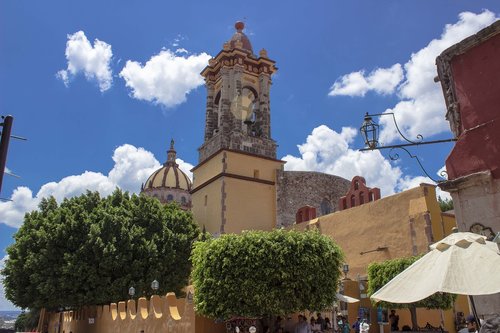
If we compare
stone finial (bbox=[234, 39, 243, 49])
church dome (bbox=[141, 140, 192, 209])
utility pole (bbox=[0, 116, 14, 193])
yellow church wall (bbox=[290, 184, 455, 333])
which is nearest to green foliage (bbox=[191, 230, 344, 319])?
yellow church wall (bbox=[290, 184, 455, 333])

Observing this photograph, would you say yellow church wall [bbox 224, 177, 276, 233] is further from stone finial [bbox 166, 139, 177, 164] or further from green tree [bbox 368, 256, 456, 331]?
stone finial [bbox 166, 139, 177, 164]

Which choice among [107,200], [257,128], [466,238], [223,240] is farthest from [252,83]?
[466,238]

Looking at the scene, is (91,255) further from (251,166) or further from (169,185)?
(169,185)

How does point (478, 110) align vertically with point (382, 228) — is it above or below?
below

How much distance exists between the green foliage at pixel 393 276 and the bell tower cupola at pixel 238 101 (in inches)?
538

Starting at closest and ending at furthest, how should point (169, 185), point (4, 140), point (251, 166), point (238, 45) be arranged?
point (4, 140), point (251, 166), point (238, 45), point (169, 185)

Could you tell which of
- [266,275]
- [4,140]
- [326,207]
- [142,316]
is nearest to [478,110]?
[266,275]

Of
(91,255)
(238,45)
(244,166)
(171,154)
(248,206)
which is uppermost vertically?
(171,154)

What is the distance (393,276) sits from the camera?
14.7 m

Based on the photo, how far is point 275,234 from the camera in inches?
482

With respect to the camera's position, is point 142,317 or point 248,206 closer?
point 142,317

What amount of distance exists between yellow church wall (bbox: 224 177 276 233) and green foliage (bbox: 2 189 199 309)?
3478 millimetres

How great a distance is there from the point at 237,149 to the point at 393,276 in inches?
578

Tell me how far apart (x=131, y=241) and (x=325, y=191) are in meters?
12.9
